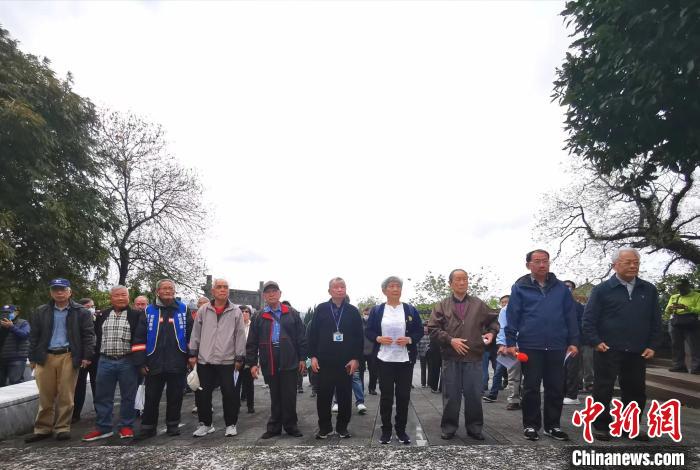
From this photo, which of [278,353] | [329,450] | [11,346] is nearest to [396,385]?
[329,450]

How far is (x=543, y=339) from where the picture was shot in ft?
16.1

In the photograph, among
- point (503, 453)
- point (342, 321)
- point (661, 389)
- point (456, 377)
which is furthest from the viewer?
point (661, 389)

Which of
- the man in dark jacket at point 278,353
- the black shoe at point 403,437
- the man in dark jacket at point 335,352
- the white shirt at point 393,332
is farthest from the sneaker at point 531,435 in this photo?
the man in dark jacket at point 278,353

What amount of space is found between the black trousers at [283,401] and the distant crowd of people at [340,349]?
0.01 meters

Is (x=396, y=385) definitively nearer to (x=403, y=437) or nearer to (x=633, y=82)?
(x=403, y=437)

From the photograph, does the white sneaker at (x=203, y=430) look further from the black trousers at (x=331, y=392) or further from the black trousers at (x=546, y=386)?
the black trousers at (x=546, y=386)

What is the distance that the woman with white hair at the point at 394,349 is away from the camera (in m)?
5.02

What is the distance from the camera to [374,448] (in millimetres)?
4664

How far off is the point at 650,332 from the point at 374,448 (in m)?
3.13

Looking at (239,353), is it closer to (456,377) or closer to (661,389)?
(456,377)

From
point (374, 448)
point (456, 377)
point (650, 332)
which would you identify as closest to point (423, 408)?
point (456, 377)

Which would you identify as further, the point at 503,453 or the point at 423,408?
the point at 423,408

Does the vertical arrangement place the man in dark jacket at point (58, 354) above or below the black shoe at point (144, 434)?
above

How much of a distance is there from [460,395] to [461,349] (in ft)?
1.94
